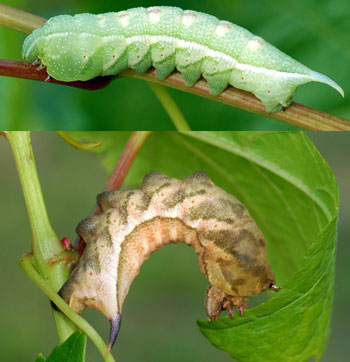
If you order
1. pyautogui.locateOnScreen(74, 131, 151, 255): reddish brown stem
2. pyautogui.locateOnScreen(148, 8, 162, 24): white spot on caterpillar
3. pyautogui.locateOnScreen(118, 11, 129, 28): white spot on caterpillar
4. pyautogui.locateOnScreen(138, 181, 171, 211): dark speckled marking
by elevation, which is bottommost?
pyautogui.locateOnScreen(138, 181, 171, 211): dark speckled marking

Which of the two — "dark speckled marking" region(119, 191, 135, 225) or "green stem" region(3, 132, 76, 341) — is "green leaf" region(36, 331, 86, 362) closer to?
"green stem" region(3, 132, 76, 341)

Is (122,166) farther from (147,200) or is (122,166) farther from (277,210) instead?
(277,210)

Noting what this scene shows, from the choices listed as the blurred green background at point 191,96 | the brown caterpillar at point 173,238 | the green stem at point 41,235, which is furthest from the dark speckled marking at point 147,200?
the blurred green background at point 191,96

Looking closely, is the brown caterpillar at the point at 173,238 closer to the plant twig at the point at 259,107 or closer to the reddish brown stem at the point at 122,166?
→ the reddish brown stem at the point at 122,166

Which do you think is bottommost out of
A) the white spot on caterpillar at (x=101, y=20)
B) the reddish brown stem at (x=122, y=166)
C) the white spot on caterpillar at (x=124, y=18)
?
the reddish brown stem at (x=122, y=166)

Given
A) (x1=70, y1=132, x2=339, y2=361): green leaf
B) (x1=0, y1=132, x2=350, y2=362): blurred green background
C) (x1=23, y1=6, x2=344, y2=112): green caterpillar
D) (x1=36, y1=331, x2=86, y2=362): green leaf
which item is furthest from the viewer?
(x1=0, y1=132, x2=350, y2=362): blurred green background

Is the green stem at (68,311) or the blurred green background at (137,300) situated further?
the blurred green background at (137,300)

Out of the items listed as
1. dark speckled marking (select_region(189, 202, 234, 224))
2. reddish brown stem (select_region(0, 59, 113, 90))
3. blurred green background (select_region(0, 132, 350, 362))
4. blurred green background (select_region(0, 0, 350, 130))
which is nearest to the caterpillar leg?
dark speckled marking (select_region(189, 202, 234, 224))
